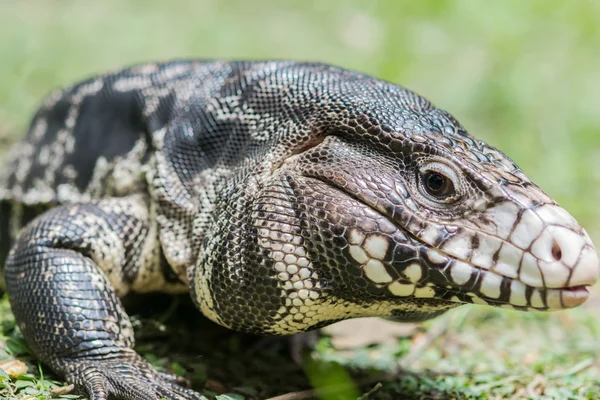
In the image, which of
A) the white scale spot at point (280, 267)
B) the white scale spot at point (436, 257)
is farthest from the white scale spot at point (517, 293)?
the white scale spot at point (280, 267)

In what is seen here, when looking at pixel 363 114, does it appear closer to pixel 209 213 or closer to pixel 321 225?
pixel 321 225

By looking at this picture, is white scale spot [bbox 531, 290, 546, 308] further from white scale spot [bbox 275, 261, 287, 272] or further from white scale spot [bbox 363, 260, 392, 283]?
white scale spot [bbox 275, 261, 287, 272]

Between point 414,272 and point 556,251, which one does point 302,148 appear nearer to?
point 414,272

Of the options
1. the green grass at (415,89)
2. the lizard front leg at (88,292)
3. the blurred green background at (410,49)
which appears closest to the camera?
the lizard front leg at (88,292)

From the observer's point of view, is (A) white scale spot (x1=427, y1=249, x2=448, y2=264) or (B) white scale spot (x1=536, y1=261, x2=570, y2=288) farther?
(A) white scale spot (x1=427, y1=249, x2=448, y2=264)

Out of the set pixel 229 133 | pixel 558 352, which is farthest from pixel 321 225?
pixel 558 352

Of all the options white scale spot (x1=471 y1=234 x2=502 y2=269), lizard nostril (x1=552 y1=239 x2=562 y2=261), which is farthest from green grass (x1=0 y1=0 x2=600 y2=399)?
lizard nostril (x1=552 y1=239 x2=562 y2=261)

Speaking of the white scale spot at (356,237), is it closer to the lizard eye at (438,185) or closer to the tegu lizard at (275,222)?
the tegu lizard at (275,222)
